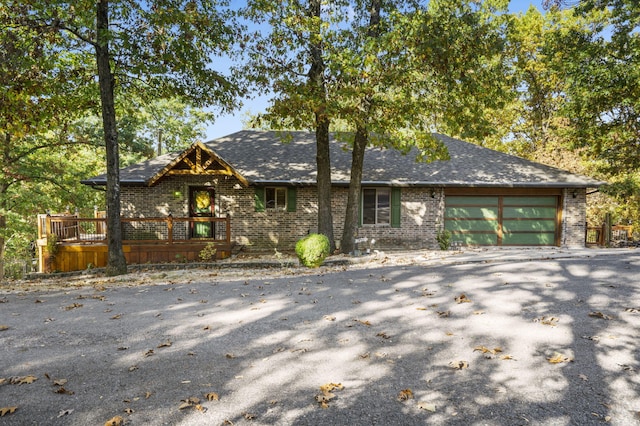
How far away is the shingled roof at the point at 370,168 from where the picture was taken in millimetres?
15164

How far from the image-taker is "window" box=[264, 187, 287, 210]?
611 inches

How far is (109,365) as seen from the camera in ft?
14.2

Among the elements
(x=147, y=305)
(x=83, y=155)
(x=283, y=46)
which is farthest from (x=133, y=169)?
(x=83, y=155)

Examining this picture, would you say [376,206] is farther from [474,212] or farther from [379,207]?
[474,212]

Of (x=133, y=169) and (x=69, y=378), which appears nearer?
(x=69, y=378)

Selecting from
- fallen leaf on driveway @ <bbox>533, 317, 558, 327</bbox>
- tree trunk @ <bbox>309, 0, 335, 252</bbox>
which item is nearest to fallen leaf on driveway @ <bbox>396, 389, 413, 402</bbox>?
fallen leaf on driveway @ <bbox>533, 317, 558, 327</bbox>

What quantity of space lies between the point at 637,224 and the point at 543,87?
11.1 metres

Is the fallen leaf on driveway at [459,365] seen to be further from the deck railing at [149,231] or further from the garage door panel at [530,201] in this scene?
the garage door panel at [530,201]

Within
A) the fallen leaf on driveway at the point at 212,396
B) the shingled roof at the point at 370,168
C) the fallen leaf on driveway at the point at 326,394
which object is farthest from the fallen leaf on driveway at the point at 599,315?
the shingled roof at the point at 370,168

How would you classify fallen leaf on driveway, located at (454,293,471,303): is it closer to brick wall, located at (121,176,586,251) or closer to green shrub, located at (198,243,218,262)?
green shrub, located at (198,243,218,262)

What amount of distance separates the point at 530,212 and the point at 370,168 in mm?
7057

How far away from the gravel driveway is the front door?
24.3ft

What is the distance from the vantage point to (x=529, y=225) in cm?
1623

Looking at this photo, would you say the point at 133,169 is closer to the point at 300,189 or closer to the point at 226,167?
the point at 226,167
